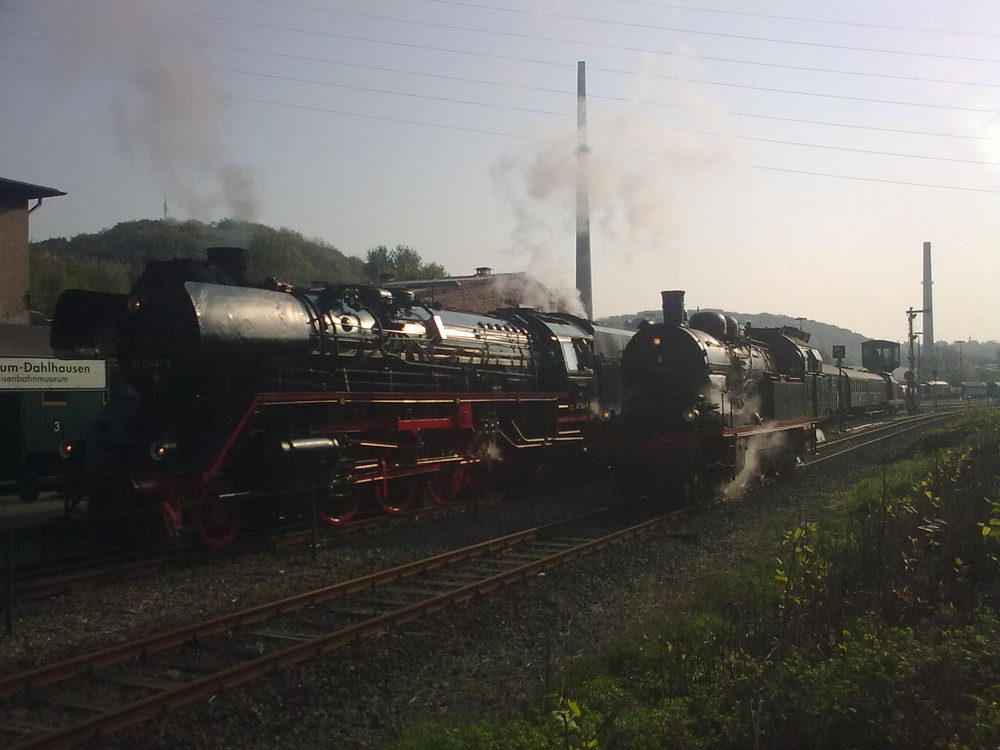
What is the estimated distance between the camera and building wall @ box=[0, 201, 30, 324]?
1110 inches

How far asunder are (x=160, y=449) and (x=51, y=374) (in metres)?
8.06

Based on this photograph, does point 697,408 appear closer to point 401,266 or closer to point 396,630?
point 396,630

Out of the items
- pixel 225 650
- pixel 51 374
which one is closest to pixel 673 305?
pixel 225 650

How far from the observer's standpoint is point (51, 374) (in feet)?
56.9

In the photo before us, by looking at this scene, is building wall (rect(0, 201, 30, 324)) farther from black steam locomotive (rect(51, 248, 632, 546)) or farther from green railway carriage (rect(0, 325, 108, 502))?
black steam locomotive (rect(51, 248, 632, 546))

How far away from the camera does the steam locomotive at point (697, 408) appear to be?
1534 centimetres

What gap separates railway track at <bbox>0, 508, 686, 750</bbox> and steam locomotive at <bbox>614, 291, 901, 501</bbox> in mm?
4573

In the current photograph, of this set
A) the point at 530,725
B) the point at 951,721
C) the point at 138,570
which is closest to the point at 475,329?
the point at 138,570

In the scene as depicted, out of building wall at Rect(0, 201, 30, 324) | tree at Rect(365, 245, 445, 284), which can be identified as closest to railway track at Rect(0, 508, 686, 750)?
building wall at Rect(0, 201, 30, 324)

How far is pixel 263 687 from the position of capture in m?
6.56

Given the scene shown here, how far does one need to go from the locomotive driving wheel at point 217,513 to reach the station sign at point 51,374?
7367mm

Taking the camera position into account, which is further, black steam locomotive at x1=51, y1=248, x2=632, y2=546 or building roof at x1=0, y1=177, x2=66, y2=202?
building roof at x1=0, y1=177, x2=66, y2=202

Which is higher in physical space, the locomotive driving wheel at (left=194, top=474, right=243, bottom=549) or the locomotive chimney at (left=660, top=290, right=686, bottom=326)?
the locomotive chimney at (left=660, top=290, right=686, bottom=326)

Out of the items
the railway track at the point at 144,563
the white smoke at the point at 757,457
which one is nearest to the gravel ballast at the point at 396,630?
the railway track at the point at 144,563
